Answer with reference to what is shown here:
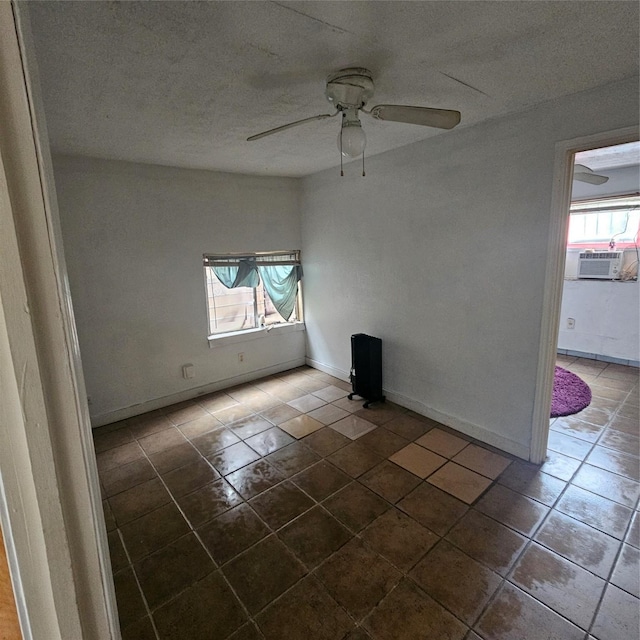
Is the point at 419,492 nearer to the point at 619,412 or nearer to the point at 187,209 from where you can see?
the point at 619,412

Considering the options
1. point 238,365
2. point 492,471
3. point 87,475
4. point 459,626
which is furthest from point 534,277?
point 238,365

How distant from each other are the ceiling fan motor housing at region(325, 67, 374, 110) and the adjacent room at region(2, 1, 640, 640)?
A: 0.01 metres

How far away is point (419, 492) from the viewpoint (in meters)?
2.35


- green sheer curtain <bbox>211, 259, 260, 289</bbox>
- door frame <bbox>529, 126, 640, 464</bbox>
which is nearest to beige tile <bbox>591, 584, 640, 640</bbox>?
door frame <bbox>529, 126, 640, 464</bbox>

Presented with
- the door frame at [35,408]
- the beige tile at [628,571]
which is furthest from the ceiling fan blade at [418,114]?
the beige tile at [628,571]

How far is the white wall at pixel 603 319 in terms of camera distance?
4367 mm

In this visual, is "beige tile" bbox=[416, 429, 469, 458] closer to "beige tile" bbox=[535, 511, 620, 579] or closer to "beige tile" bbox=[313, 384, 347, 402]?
"beige tile" bbox=[535, 511, 620, 579]

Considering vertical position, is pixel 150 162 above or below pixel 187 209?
above

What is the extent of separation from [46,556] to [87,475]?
88mm

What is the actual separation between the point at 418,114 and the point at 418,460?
2239 mm

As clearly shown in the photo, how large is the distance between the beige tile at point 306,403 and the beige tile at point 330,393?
7 cm

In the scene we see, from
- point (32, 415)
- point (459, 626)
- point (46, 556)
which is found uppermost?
point (32, 415)

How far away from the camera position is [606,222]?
4.82 meters

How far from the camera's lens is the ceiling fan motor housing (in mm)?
1695
